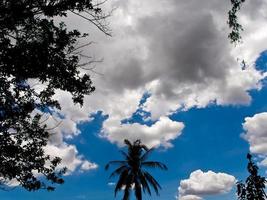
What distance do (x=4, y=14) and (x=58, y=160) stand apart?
19.0ft

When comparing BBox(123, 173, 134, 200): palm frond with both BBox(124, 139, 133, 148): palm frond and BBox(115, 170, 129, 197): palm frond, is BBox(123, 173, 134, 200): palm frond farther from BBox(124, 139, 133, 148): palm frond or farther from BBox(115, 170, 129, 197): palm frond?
BBox(124, 139, 133, 148): palm frond

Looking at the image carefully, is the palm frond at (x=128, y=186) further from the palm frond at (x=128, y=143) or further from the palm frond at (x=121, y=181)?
the palm frond at (x=128, y=143)

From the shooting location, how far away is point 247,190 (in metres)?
16.2

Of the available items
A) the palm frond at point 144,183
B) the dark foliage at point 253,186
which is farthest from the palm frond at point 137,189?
the dark foliage at point 253,186

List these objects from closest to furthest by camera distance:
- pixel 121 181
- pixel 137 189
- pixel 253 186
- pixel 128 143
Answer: pixel 253 186
pixel 137 189
pixel 121 181
pixel 128 143

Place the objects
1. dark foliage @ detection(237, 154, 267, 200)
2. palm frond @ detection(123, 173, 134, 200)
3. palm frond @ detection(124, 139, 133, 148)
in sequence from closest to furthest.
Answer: dark foliage @ detection(237, 154, 267, 200) → palm frond @ detection(123, 173, 134, 200) → palm frond @ detection(124, 139, 133, 148)

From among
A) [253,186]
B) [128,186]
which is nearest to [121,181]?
[128,186]

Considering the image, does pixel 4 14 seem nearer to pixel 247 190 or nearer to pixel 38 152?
pixel 38 152

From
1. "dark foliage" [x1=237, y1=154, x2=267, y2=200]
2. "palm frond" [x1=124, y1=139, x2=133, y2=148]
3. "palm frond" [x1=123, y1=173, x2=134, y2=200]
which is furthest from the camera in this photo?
"palm frond" [x1=124, y1=139, x2=133, y2=148]

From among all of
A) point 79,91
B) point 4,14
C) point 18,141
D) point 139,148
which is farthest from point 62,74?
point 139,148

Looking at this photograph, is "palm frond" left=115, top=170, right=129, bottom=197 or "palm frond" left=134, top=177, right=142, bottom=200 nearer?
"palm frond" left=134, top=177, right=142, bottom=200

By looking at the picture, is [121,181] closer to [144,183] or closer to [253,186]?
[144,183]

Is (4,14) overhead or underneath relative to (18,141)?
overhead

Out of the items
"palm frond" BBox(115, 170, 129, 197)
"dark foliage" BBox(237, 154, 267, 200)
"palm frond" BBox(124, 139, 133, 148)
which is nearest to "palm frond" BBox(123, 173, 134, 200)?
"palm frond" BBox(115, 170, 129, 197)
